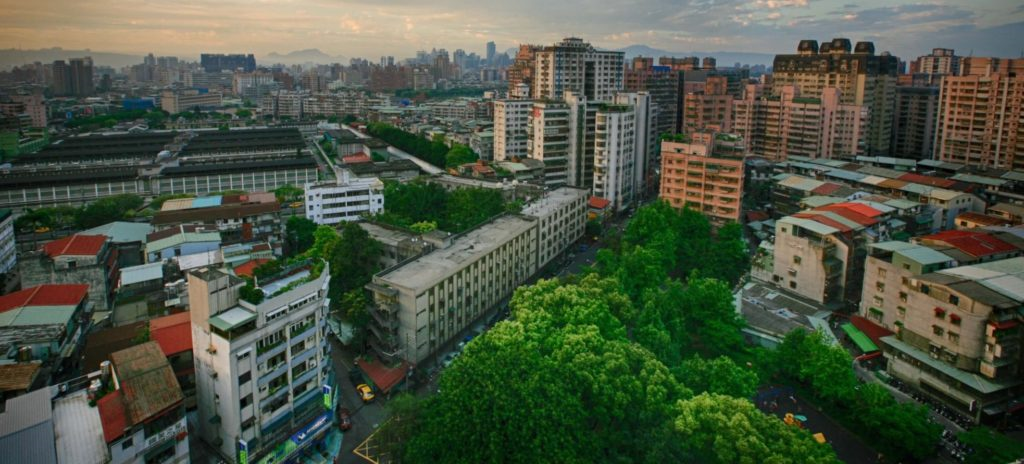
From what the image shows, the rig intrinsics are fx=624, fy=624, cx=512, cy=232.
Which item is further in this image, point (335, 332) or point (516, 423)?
point (335, 332)

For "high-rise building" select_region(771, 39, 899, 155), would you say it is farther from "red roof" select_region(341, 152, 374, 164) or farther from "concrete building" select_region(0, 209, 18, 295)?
"concrete building" select_region(0, 209, 18, 295)

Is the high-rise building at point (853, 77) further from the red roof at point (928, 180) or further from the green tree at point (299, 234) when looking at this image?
the green tree at point (299, 234)

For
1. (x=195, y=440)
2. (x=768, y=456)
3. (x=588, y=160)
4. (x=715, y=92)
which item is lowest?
(x=195, y=440)

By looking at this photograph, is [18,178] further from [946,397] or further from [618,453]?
[946,397]

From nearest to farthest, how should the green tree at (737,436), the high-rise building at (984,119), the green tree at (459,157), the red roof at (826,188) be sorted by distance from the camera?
the green tree at (737,436) < the red roof at (826,188) < the high-rise building at (984,119) < the green tree at (459,157)

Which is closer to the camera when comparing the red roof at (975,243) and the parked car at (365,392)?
the parked car at (365,392)

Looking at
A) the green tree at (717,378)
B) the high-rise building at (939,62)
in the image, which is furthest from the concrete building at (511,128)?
the high-rise building at (939,62)

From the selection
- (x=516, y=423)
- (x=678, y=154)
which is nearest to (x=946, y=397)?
(x=516, y=423)
